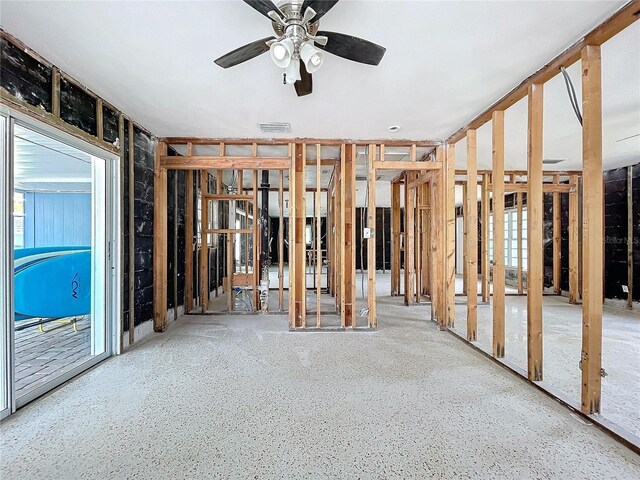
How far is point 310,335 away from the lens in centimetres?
382

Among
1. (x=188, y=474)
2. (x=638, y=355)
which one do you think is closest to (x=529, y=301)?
(x=638, y=355)

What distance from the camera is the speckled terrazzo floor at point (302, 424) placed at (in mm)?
1585

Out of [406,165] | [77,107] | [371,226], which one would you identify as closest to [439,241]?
[371,226]

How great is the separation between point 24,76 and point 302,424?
119 inches

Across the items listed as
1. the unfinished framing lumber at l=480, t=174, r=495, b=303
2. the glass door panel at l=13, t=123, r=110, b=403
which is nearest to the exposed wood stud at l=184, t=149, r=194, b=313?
the glass door panel at l=13, t=123, r=110, b=403

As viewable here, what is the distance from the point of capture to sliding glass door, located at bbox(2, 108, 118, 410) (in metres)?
2.19

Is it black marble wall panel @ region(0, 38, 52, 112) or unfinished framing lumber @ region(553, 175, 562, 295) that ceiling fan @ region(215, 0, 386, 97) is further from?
unfinished framing lumber @ region(553, 175, 562, 295)

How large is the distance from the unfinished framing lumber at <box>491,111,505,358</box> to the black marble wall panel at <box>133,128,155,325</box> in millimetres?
3831

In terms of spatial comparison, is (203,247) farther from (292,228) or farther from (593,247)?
(593,247)

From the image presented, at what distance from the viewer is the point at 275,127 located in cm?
365

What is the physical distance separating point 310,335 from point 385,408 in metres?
1.78

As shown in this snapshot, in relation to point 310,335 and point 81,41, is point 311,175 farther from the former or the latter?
point 81,41

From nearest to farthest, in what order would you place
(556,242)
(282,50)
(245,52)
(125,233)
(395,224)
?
(282,50) → (245,52) → (125,233) → (395,224) → (556,242)

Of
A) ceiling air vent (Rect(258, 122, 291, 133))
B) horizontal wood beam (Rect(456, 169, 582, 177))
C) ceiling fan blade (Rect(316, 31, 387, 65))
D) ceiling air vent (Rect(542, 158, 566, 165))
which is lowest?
ceiling fan blade (Rect(316, 31, 387, 65))
